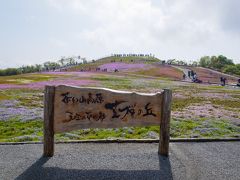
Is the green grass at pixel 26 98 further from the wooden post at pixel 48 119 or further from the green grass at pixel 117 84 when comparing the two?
the green grass at pixel 117 84

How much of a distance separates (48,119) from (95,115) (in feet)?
5.06

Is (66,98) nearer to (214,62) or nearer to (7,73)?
(7,73)

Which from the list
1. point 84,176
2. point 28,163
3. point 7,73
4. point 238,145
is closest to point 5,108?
point 28,163

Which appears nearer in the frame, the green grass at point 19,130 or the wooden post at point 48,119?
the wooden post at point 48,119

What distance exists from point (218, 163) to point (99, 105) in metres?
4.37

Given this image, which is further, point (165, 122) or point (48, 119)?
point (165, 122)

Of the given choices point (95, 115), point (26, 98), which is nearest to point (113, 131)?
point (95, 115)

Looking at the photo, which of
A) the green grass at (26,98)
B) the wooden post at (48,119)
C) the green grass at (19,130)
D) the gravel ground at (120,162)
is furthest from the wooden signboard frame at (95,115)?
the green grass at (26,98)

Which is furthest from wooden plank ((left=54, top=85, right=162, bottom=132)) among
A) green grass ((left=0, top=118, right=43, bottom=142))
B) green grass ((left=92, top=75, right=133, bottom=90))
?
green grass ((left=92, top=75, right=133, bottom=90))

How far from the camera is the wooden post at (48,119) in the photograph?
8.67 meters

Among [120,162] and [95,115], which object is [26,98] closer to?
[95,115]

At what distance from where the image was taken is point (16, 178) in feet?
23.8

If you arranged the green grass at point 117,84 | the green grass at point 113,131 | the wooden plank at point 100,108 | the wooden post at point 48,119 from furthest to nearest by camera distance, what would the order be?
the green grass at point 117,84 < the green grass at point 113,131 < the wooden plank at point 100,108 < the wooden post at point 48,119

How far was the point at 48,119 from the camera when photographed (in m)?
8.73
